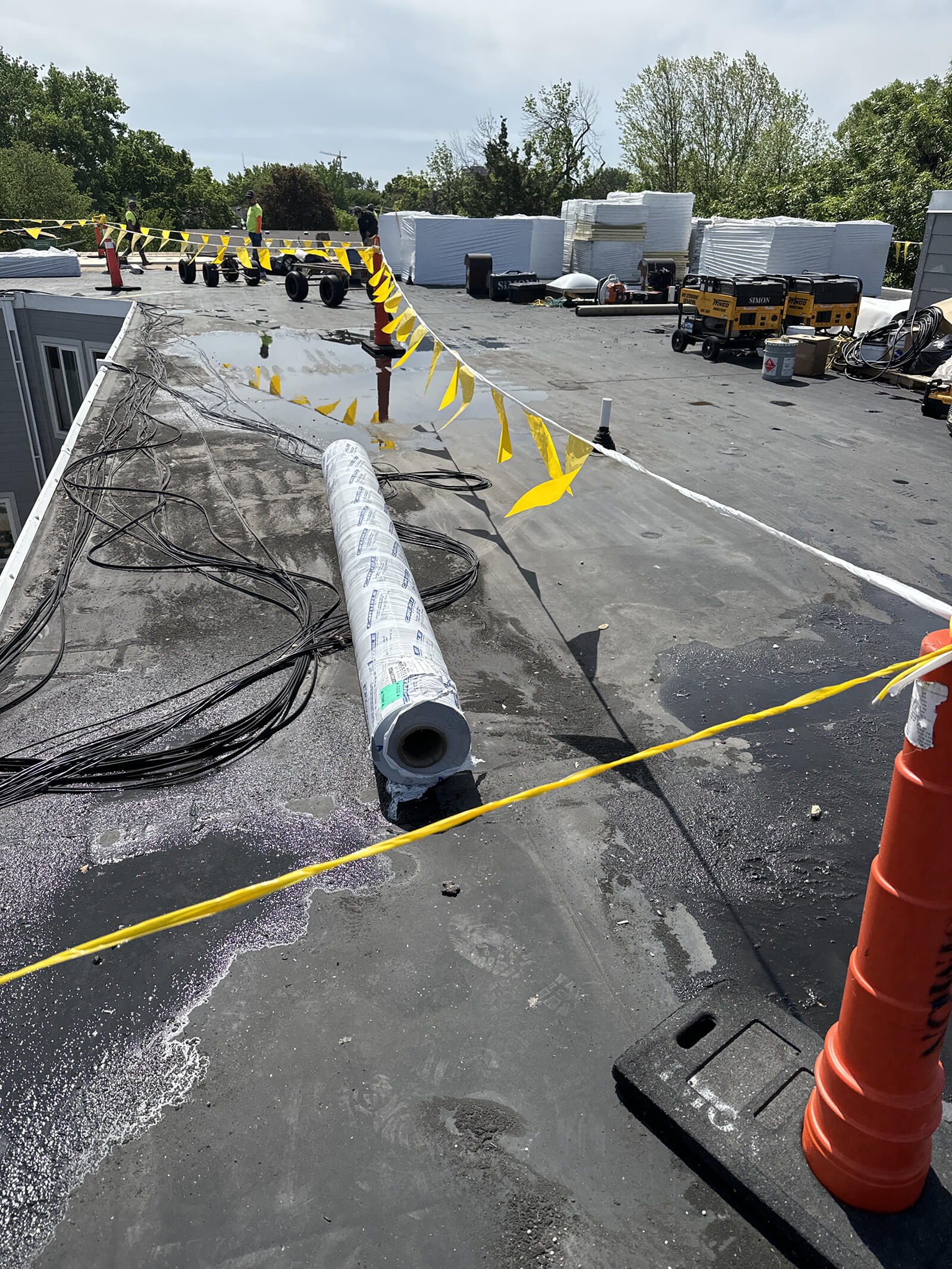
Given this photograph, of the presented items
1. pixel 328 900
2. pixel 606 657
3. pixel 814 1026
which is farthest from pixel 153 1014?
pixel 606 657

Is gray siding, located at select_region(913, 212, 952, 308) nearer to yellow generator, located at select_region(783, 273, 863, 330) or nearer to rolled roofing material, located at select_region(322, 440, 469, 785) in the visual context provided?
yellow generator, located at select_region(783, 273, 863, 330)

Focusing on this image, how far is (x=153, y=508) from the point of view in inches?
377

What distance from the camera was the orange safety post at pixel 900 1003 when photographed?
8.33 ft

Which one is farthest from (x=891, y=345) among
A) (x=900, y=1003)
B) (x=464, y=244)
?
(x=900, y=1003)

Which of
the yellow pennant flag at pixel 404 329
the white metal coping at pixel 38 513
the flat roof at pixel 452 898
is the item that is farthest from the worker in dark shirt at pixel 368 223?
the flat roof at pixel 452 898

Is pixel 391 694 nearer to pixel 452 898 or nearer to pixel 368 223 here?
pixel 452 898

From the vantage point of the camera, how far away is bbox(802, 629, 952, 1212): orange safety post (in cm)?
254

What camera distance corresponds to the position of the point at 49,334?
2283 cm

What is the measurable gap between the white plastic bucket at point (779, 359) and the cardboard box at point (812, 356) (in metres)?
0.33

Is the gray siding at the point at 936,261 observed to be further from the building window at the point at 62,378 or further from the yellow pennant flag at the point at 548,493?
the building window at the point at 62,378

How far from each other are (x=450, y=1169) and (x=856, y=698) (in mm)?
4801

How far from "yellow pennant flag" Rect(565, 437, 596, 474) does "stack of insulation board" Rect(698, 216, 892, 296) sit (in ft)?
75.2

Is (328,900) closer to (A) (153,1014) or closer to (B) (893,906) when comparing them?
(A) (153,1014)

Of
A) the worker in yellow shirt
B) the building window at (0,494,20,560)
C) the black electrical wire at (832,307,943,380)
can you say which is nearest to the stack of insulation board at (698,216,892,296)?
the black electrical wire at (832,307,943,380)
